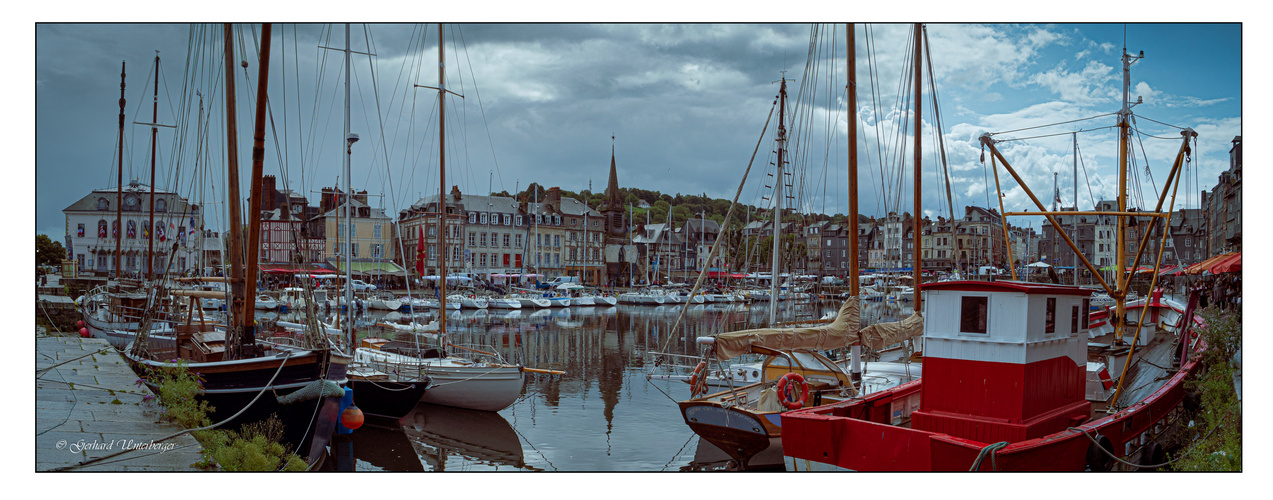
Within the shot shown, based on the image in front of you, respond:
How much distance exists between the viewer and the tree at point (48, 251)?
8358 millimetres

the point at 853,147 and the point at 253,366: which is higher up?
the point at 853,147

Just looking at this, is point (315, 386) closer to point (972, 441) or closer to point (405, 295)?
point (972, 441)

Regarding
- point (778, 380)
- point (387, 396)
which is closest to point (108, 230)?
point (387, 396)

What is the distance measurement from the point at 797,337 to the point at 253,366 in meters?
7.25

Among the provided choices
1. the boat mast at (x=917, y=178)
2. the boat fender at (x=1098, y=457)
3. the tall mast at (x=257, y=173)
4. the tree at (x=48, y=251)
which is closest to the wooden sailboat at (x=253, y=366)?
the tall mast at (x=257, y=173)

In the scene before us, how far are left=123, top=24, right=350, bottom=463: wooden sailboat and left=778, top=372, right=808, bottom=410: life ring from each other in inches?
240

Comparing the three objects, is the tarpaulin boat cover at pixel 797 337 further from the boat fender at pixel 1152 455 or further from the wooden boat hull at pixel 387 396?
the wooden boat hull at pixel 387 396

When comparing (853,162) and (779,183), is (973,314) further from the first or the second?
(779,183)

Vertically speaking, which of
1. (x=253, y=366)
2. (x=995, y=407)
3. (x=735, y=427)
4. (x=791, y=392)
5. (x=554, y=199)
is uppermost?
(x=554, y=199)

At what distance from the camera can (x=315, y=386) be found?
10203 millimetres

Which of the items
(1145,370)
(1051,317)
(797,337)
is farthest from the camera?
(1145,370)

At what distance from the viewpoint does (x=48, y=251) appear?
891 cm

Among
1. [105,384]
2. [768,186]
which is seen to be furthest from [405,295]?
[105,384]

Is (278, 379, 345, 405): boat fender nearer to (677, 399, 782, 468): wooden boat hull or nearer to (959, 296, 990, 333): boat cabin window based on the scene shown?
(677, 399, 782, 468): wooden boat hull
